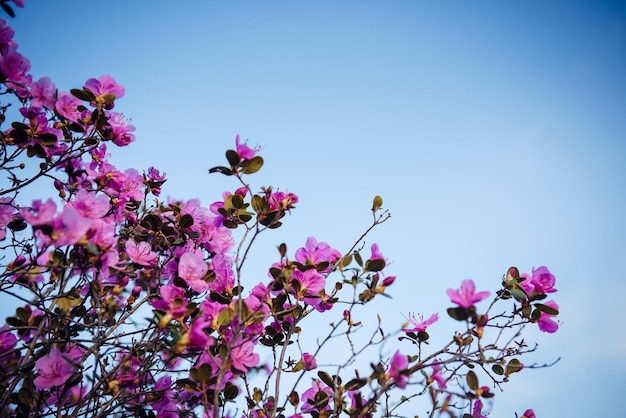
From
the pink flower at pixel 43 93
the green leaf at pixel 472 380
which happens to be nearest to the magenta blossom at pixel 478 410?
the green leaf at pixel 472 380

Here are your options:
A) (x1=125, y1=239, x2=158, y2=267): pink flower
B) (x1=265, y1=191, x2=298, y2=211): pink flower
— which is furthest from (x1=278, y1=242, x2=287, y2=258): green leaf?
(x1=125, y1=239, x2=158, y2=267): pink flower

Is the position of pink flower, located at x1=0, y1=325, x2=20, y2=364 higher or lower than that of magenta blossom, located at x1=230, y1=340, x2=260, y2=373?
lower

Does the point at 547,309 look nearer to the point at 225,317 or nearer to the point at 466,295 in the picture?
the point at 466,295

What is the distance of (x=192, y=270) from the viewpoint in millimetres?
1866

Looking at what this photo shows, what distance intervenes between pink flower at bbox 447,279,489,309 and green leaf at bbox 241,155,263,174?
3.34 feet

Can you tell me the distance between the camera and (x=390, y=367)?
1.67m

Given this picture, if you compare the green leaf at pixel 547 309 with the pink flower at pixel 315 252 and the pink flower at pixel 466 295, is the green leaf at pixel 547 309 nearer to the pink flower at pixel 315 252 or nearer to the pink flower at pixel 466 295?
the pink flower at pixel 466 295

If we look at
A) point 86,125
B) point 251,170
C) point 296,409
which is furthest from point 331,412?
point 86,125

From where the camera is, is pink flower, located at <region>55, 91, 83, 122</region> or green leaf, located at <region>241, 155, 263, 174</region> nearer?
green leaf, located at <region>241, 155, 263, 174</region>

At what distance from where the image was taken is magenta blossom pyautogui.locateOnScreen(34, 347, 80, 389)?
5.18 ft

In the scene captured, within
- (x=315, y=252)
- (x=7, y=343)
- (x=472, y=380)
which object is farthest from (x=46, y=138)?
(x=472, y=380)

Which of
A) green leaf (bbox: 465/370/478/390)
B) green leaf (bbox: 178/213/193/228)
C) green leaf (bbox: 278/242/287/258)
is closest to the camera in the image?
green leaf (bbox: 465/370/478/390)

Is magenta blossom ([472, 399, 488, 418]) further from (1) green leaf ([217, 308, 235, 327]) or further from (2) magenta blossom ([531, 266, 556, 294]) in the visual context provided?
(1) green leaf ([217, 308, 235, 327])

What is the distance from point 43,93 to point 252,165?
1.34m
